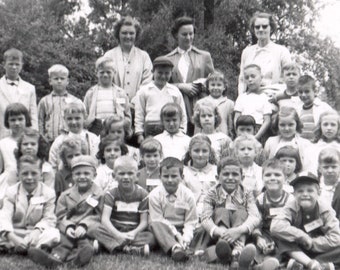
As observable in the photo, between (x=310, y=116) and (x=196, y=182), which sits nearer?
(x=196, y=182)

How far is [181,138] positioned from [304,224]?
253 centimetres

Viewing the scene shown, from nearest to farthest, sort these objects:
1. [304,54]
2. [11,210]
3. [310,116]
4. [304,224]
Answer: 1. [304,224]
2. [11,210]
3. [310,116]
4. [304,54]

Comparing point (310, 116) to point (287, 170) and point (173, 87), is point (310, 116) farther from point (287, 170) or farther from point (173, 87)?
point (173, 87)

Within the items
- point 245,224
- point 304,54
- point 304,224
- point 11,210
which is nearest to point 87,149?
point 11,210

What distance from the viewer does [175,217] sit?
711 centimetres

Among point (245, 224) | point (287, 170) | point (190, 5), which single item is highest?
point (190, 5)

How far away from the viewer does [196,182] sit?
759 cm

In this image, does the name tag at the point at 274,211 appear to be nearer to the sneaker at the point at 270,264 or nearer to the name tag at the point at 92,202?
the sneaker at the point at 270,264

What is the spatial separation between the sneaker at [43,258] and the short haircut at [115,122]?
8.34 ft

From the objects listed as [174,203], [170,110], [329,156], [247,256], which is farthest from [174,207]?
[329,156]

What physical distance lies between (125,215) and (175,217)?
0.59m

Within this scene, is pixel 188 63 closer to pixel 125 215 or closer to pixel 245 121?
pixel 245 121

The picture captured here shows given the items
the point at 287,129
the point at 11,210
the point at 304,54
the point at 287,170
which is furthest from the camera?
the point at 304,54

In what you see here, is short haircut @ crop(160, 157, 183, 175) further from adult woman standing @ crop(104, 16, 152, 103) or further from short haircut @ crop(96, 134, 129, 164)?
adult woman standing @ crop(104, 16, 152, 103)
